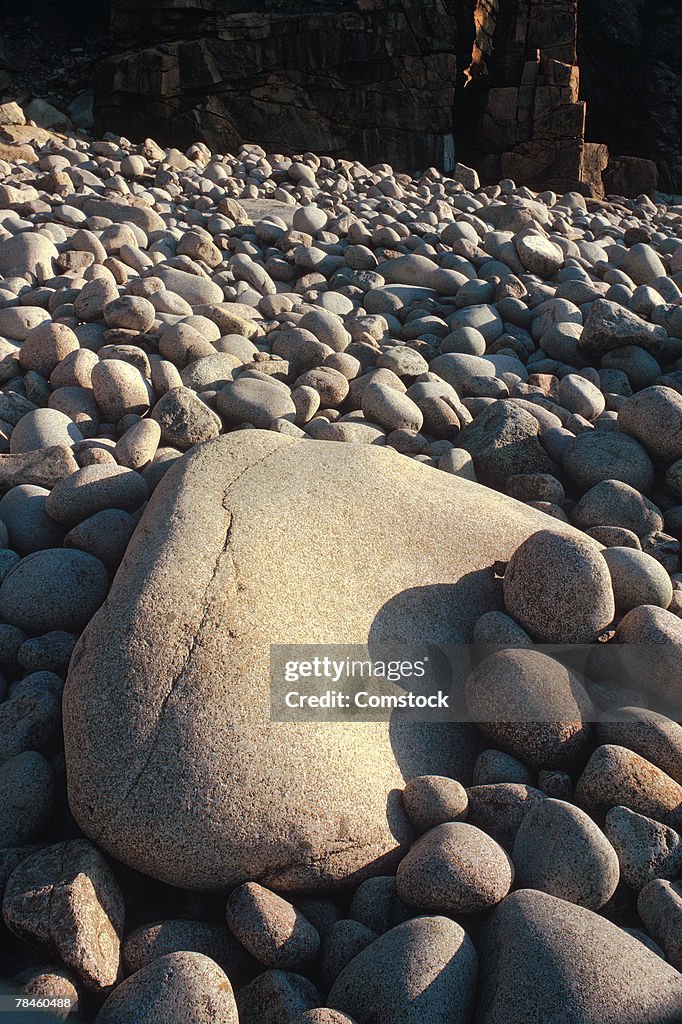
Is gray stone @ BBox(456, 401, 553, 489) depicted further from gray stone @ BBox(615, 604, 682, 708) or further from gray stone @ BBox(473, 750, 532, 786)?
gray stone @ BBox(473, 750, 532, 786)

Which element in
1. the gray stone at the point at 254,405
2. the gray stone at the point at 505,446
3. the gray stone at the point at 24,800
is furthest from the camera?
the gray stone at the point at 254,405

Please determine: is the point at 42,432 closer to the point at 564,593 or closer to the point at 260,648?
the point at 260,648

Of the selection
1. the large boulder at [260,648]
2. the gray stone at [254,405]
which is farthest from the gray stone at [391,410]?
the large boulder at [260,648]

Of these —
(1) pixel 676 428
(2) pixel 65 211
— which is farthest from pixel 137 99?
(1) pixel 676 428

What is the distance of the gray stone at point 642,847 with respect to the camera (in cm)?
160

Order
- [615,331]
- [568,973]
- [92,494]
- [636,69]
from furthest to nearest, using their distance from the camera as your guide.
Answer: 1. [636,69]
2. [615,331]
3. [92,494]
4. [568,973]

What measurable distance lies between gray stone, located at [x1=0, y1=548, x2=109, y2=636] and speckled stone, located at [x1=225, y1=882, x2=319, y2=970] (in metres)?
0.97

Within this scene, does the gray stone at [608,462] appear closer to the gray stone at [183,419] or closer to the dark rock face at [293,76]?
the gray stone at [183,419]

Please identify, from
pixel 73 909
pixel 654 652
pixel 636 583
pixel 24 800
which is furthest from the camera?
pixel 636 583

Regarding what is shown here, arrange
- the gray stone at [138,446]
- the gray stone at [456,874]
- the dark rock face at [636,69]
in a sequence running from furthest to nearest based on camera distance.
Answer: the dark rock face at [636,69] → the gray stone at [138,446] → the gray stone at [456,874]

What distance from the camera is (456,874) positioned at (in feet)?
4.95

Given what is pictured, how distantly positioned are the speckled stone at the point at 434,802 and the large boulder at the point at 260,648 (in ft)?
0.12

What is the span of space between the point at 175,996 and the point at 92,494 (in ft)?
5.10

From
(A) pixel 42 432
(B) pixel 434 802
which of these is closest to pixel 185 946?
(B) pixel 434 802
